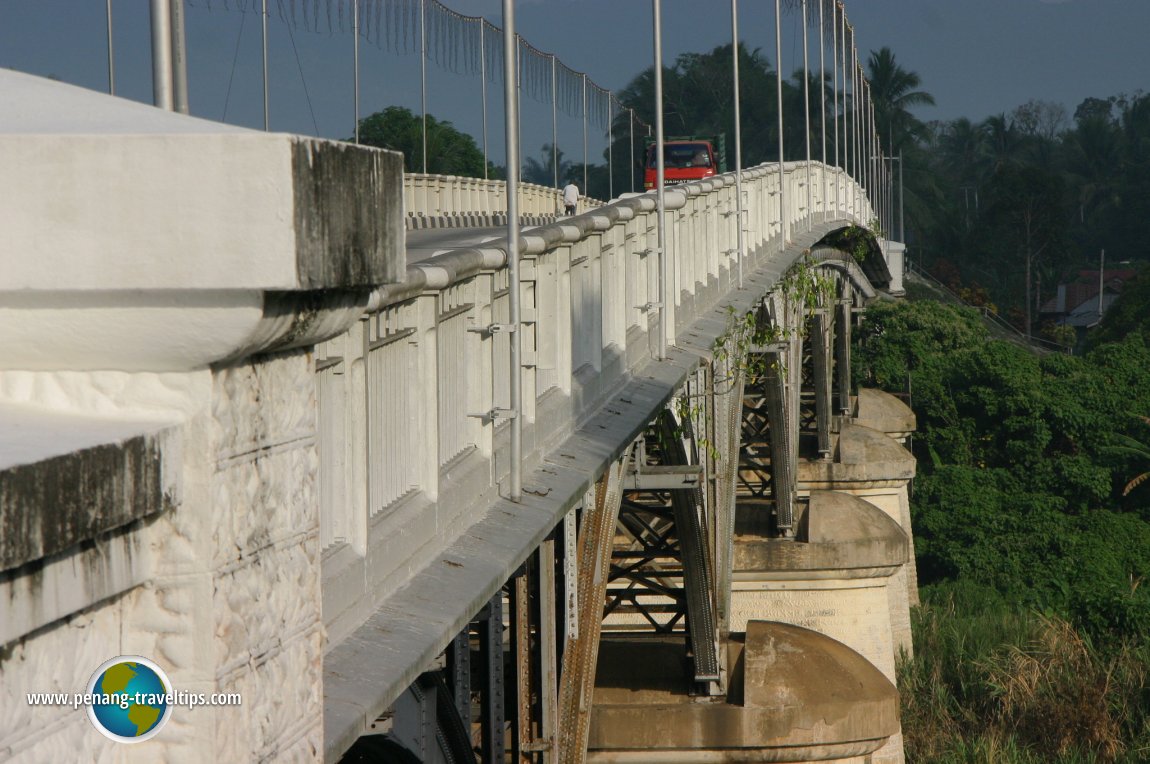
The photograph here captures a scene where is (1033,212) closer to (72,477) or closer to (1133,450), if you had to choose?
(1133,450)

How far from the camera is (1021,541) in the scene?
1722 inches

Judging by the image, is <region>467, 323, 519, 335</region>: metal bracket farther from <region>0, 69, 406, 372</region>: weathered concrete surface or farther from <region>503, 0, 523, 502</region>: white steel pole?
<region>0, 69, 406, 372</region>: weathered concrete surface

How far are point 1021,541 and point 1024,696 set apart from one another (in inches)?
548

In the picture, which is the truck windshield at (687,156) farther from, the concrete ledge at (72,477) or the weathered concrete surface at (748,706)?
the concrete ledge at (72,477)

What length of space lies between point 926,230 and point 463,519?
11406cm

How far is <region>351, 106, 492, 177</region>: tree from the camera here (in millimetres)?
52316

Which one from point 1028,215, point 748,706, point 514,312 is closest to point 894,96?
point 1028,215

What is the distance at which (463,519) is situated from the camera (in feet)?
18.5

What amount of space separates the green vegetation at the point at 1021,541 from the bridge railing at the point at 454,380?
19.9 metres

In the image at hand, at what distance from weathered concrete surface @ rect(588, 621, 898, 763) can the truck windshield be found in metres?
22.9

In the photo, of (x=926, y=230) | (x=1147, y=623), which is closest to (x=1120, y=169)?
(x=926, y=230)

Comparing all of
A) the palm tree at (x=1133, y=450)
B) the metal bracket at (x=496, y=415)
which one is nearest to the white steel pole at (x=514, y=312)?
the metal bracket at (x=496, y=415)

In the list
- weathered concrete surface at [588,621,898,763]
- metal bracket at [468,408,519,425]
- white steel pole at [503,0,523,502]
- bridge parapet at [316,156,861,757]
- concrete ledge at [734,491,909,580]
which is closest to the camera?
bridge parapet at [316,156,861,757]

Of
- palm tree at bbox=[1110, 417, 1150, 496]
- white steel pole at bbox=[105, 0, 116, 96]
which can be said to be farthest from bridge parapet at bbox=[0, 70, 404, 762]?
palm tree at bbox=[1110, 417, 1150, 496]
